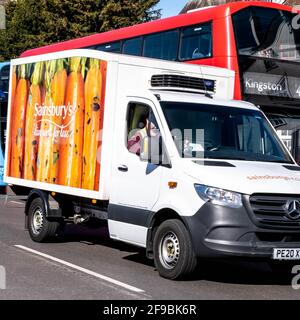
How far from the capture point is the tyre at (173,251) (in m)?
7.88

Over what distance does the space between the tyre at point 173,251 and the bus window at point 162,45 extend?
611 centimetres

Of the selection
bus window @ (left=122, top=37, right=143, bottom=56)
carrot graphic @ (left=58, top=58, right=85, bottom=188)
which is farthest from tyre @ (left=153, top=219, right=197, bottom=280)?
bus window @ (left=122, top=37, right=143, bottom=56)

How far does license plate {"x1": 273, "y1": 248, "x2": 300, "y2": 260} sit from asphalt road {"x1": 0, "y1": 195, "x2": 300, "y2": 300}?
0.44 meters

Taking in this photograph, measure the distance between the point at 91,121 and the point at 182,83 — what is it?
140 centimetres

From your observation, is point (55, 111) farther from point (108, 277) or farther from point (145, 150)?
point (108, 277)

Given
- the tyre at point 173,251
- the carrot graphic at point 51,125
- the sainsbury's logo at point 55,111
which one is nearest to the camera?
the tyre at point 173,251

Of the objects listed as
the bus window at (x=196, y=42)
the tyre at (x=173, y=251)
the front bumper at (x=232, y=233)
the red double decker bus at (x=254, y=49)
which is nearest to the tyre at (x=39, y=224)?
the tyre at (x=173, y=251)

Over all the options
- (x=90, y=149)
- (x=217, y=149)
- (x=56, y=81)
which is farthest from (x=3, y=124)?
(x=217, y=149)

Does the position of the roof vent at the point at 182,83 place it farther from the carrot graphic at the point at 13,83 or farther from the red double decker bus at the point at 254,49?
the carrot graphic at the point at 13,83

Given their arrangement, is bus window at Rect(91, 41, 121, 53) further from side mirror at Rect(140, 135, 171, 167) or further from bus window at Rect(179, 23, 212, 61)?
side mirror at Rect(140, 135, 171, 167)

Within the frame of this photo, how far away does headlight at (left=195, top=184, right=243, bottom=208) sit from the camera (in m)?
7.61

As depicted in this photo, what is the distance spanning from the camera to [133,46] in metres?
14.6
